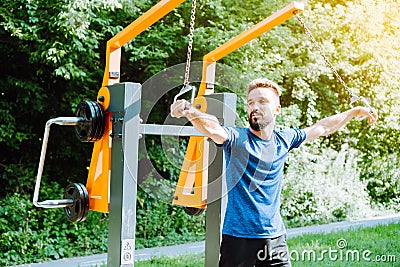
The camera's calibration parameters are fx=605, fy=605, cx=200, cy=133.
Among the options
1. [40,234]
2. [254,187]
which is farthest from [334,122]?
[40,234]

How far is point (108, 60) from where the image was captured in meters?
3.42

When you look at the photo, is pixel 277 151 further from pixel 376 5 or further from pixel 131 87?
pixel 376 5

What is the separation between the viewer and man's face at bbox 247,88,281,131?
298cm

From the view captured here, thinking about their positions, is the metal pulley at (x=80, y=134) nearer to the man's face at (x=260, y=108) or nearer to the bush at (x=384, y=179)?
the man's face at (x=260, y=108)

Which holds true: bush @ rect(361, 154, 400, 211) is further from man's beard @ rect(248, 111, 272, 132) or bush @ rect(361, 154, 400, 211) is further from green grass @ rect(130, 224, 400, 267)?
man's beard @ rect(248, 111, 272, 132)

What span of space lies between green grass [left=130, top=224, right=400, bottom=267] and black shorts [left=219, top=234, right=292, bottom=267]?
8.40 feet

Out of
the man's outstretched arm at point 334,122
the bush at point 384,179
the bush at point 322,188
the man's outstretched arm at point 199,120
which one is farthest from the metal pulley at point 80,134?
the bush at point 384,179

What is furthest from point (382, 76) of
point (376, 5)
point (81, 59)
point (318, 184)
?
point (81, 59)

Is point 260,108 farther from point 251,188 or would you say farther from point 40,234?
point 40,234

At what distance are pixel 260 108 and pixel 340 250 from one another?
3688 mm

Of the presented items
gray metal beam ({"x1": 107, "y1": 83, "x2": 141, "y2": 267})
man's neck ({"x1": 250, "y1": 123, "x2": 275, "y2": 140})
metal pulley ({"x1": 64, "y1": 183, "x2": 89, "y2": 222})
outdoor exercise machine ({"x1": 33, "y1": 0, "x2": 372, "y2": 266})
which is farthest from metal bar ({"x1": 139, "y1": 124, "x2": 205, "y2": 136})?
man's neck ({"x1": 250, "y1": 123, "x2": 275, "y2": 140})

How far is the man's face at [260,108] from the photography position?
9.77 ft

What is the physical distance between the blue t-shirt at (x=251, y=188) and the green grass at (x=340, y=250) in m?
2.61

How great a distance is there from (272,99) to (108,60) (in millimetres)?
997
